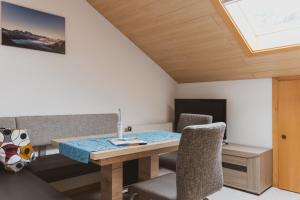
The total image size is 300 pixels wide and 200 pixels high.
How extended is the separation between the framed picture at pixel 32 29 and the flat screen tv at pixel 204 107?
2.19 meters

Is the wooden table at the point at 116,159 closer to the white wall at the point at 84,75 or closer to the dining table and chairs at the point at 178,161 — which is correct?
the dining table and chairs at the point at 178,161

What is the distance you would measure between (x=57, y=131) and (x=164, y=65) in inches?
87.3

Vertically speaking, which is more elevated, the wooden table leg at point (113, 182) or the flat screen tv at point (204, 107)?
the flat screen tv at point (204, 107)

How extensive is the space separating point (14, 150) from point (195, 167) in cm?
179

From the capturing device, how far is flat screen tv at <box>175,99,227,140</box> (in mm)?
3803

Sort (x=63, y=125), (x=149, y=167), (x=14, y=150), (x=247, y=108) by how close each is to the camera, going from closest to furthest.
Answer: (x=14, y=150) < (x=149, y=167) < (x=63, y=125) < (x=247, y=108)

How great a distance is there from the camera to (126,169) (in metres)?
2.92

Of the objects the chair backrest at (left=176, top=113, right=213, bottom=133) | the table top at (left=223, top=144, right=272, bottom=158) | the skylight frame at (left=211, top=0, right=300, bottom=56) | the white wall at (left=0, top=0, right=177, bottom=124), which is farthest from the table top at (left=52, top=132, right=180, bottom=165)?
the skylight frame at (left=211, top=0, right=300, bottom=56)

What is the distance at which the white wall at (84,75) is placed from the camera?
9.52 feet

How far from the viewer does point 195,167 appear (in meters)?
1.66

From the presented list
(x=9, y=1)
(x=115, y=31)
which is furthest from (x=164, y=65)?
(x=9, y=1)

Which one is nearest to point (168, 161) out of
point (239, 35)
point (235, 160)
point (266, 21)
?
point (235, 160)

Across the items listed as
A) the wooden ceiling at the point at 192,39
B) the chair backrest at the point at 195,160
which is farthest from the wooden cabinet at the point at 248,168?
the chair backrest at the point at 195,160

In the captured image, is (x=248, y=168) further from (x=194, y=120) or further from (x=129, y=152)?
(x=129, y=152)
